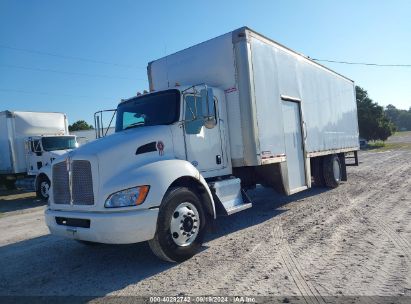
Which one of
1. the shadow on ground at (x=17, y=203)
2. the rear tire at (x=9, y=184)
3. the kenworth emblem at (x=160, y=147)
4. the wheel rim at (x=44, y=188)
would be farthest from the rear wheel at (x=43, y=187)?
the kenworth emblem at (x=160, y=147)

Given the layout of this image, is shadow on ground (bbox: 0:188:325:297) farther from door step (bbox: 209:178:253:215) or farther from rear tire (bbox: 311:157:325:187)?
rear tire (bbox: 311:157:325:187)

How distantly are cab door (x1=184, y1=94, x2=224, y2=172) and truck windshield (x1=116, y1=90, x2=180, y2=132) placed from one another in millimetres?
222

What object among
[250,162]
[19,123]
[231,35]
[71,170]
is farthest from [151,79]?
[19,123]

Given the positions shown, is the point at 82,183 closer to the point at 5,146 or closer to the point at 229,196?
the point at 229,196

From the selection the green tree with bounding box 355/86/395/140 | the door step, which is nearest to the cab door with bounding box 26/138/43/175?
the door step

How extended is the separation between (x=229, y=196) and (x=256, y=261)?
5.41 feet

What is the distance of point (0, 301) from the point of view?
13.3 ft

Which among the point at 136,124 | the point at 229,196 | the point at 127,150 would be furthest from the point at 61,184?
the point at 229,196

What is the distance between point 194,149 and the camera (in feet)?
19.5

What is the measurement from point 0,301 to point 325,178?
929 cm

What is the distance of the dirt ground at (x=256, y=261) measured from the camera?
3.95 meters

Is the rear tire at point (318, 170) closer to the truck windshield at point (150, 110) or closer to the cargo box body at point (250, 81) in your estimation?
the cargo box body at point (250, 81)

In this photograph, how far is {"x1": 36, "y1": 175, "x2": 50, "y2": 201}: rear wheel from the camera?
13.5m

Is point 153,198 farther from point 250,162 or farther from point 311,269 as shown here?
point 250,162
